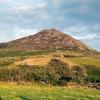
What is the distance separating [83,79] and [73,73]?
11.7 feet

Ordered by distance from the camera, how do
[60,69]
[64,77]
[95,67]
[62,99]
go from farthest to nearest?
[95,67] < [60,69] < [64,77] < [62,99]

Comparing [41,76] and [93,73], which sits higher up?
[93,73]

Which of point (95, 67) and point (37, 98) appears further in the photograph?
point (95, 67)

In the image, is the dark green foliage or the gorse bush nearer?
the gorse bush

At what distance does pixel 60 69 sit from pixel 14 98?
6790 centimetres

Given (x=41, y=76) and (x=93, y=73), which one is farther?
(x=93, y=73)

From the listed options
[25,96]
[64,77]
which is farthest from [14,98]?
[64,77]

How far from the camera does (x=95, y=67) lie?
135625 millimetres

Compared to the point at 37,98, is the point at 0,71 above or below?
above

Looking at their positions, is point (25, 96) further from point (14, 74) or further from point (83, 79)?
point (83, 79)

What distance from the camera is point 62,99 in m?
37.2

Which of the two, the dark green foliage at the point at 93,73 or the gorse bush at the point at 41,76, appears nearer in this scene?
the gorse bush at the point at 41,76

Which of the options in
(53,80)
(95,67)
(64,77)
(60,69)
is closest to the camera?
(53,80)

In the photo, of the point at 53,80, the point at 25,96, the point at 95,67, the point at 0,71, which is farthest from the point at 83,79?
the point at 25,96
